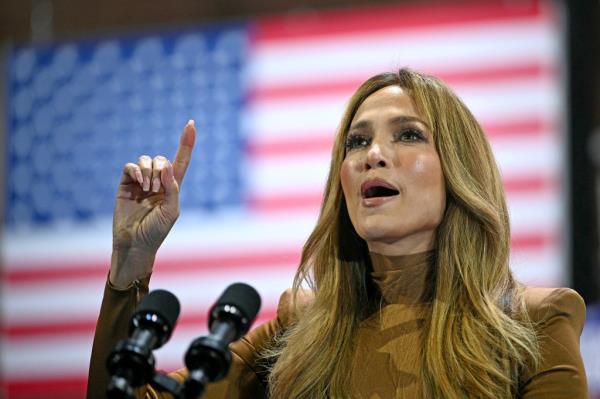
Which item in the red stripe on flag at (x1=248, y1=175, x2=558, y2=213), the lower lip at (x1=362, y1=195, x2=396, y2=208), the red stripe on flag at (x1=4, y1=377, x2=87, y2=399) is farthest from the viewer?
the red stripe on flag at (x1=4, y1=377, x2=87, y2=399)

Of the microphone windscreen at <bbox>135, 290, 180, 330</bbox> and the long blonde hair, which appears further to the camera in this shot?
the long blonde hair

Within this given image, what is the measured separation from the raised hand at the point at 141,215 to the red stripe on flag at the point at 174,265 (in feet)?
7.65

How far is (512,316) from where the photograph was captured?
1.76 meters

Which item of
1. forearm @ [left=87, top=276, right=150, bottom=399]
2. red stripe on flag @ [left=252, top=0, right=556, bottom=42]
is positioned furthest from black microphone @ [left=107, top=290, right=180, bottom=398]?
red stripe on flag @ [left=252, top=0, right=556, bottom=42]

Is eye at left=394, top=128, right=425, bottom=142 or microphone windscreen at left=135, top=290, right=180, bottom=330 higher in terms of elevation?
eye at left=394, top=128, right=425, bottom=142

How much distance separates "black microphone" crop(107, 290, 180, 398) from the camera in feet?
4.34

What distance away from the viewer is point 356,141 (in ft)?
6.40

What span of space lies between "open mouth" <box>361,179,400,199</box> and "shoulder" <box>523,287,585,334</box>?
0.34m

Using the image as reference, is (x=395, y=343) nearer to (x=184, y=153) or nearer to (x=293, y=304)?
(x=293, y=304)

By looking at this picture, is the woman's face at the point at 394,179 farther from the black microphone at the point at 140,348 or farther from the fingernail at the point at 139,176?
the black microphone at the point at 140,348

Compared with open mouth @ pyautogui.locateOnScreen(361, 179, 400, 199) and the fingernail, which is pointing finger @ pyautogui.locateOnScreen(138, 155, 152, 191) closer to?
the fingernail

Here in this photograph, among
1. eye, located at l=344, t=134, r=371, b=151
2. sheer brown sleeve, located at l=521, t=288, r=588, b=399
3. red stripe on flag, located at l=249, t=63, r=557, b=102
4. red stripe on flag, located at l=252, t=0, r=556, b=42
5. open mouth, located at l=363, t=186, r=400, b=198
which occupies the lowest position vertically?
sheer brown sleeve, located at l=521, t=288, r=588, b=399

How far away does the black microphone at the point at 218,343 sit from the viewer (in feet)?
4.29

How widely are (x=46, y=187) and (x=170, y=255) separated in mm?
737
